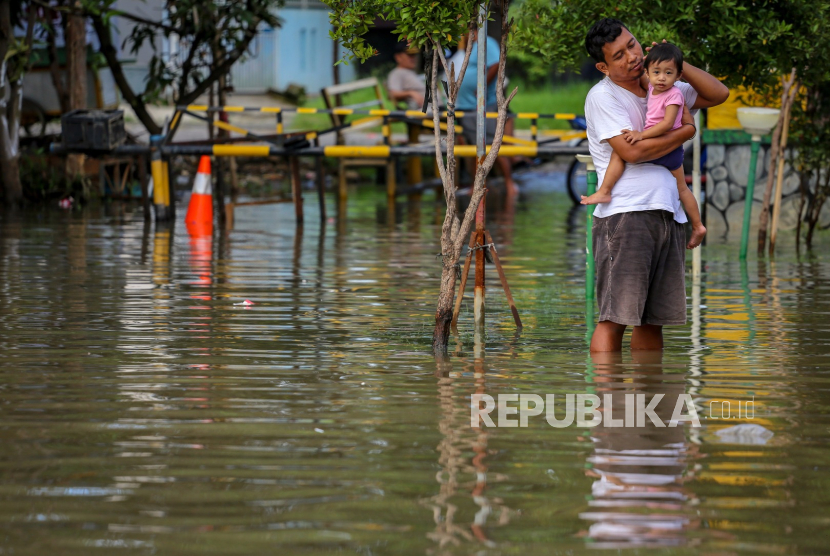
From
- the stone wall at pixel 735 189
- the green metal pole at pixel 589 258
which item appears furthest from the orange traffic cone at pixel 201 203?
the green metal pole at pixel 589 258

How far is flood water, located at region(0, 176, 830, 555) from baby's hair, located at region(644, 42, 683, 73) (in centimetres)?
141

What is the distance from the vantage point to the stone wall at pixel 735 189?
13211 mm

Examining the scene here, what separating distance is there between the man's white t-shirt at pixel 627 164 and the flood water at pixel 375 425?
79 centimetres

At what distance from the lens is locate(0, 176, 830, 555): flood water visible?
148 inches

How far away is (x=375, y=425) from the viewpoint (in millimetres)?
4984

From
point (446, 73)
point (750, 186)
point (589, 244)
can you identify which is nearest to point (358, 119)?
point (750, 186)

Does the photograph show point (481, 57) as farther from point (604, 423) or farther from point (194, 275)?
point (194, 275)

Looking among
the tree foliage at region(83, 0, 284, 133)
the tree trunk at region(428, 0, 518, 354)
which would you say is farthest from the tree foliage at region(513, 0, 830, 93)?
the tree foliage at region(83, 0, 284, 133)

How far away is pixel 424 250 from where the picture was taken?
11.9 m

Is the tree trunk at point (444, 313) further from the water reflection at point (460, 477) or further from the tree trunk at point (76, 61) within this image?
the tree trunk at point (76, 61)

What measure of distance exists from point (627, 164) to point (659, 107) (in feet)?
0.95

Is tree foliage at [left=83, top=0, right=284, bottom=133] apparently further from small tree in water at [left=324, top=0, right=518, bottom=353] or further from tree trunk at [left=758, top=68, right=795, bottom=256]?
small tree in water at [left=324, top=0, right=518, bottom=353]

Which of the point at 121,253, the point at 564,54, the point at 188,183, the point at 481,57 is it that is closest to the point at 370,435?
the point at 481,57

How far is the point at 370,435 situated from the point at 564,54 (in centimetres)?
439
